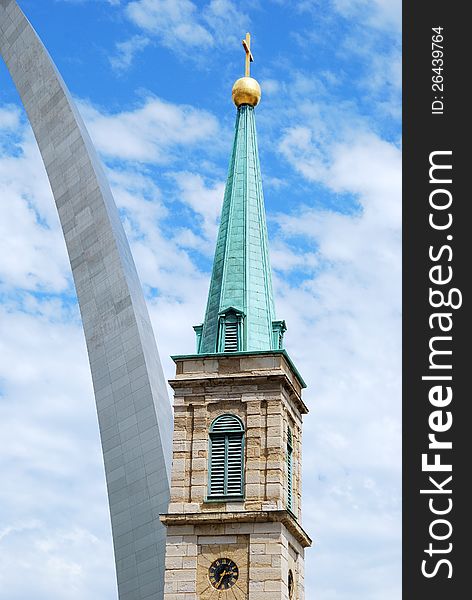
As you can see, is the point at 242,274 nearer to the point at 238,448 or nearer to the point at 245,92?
the point at 238,448

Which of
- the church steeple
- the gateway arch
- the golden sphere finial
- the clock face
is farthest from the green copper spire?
the gateway arch

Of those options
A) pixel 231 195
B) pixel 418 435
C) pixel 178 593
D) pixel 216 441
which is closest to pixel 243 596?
pixel 178 593

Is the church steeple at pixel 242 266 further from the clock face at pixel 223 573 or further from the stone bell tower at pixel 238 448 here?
the clock face at pixel 223 573

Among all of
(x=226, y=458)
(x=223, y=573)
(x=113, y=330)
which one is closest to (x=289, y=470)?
Answer: (x=226, y=458)

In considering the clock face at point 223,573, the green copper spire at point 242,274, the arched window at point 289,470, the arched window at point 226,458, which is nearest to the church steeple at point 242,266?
the green copper spire at point 242,274

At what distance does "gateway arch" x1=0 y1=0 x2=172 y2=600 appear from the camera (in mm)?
42719

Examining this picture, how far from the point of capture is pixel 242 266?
37781 millimetres

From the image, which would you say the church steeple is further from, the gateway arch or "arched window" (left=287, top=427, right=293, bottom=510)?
the gateway arch

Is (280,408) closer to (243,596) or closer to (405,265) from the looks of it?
(243,596)

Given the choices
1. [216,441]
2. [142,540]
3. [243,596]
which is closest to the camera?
[243,596]

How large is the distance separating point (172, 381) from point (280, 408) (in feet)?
11.1

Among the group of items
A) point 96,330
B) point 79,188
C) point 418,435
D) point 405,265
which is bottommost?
point 418,435

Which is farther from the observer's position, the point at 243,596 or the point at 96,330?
the point at 96,330

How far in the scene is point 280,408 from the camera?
1371 inches
